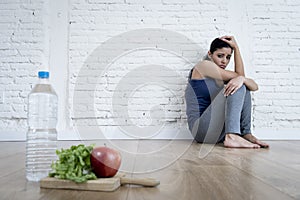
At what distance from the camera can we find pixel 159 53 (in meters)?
3.51

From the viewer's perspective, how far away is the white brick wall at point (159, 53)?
136 inches

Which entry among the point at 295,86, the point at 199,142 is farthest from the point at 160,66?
the point at 295,86

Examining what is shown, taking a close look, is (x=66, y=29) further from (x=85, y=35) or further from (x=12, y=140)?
(x=12, y=140)

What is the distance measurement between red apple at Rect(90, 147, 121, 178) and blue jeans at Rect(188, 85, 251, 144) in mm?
1686

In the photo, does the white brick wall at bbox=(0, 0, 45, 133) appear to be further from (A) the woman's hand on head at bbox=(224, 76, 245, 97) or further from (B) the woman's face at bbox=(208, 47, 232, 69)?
(A) the woman's hand on head at bbox=(224, 76, 245, 97)

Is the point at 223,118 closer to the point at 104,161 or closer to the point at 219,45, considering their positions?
the point at 219,45

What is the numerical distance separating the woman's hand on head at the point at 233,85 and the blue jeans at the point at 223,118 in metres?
0.03

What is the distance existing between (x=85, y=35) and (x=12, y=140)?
49.7 inches

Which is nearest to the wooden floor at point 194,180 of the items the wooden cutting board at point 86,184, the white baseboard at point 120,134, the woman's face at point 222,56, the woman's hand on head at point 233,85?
the wooden cutting board at point 86,184

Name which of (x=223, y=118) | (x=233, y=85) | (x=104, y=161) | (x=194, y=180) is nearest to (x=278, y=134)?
(x=223, y=118)

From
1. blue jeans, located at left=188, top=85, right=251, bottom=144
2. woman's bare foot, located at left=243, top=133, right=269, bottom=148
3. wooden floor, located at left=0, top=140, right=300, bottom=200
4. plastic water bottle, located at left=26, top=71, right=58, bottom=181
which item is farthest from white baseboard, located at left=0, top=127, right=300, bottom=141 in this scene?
plastic water bottle, located at left=26, top=71, right=58, bottom=181

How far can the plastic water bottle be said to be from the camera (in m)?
1.21

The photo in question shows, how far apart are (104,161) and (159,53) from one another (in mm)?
2567

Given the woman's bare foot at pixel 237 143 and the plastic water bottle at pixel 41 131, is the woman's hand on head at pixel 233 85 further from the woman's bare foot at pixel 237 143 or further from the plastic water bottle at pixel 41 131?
the plastic water bottle at pixel 41 131
